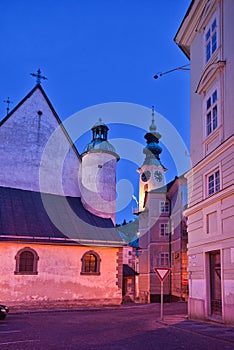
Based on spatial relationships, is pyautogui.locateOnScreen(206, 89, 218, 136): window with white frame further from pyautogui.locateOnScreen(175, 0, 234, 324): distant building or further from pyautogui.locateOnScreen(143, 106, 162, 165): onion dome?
pyautogui.locateOnScreen(143, 106, 162, 165): onion dome

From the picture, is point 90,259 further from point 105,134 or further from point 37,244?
point 105,134

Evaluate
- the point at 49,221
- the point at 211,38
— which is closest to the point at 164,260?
the point at 49,221

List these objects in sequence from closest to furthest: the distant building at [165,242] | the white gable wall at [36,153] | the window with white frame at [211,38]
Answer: the window with white frame at [211,38] < the white gable wall at [36,153] < the distant building at [165,242]

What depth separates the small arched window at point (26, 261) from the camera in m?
24.8

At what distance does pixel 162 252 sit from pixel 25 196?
2240 cm

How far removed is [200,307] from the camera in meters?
16.5

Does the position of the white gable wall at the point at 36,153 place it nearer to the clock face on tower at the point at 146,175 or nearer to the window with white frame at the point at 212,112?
the window with white frame at the point at 212,112

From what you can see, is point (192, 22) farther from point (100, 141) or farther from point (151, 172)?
point (151, 172)

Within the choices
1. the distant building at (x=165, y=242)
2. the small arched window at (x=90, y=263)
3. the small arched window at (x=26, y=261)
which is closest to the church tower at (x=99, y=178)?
the small arched window at (x=90, y=263)

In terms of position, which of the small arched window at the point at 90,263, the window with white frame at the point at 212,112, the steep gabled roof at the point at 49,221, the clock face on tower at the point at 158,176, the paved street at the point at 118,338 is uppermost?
the clock face on tower at the point at 158,176

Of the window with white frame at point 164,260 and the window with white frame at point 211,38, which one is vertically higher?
the window with white frame at point 211,38

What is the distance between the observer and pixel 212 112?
16906mm

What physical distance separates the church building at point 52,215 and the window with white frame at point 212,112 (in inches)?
518

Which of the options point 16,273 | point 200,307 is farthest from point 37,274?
point 200,307
